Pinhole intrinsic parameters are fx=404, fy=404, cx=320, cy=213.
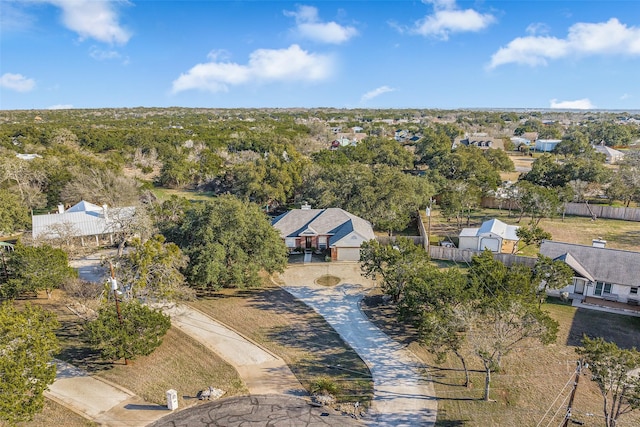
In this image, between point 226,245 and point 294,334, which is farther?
point 226,245

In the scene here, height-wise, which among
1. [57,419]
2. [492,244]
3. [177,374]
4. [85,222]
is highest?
[85,222]

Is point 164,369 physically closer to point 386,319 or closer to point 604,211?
point 386,319

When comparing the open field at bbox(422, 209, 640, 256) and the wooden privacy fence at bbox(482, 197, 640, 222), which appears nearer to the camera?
the open field at bbox(422, 209, 640, 256)

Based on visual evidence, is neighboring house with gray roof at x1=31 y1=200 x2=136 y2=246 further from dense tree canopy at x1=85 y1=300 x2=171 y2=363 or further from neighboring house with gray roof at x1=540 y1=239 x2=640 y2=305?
neighboring house with gray roof at x1=540 y1=239 x2=640 y2=305

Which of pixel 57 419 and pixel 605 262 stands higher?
pixel 605 262

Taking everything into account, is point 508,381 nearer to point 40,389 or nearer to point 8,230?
point 40,389

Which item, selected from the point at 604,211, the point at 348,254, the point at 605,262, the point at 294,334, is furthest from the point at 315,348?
the point at 604,211

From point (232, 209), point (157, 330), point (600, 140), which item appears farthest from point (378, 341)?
point (600, 140)

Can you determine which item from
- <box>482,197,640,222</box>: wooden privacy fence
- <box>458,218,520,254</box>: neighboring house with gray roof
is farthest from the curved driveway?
<box>482,197,640,222</box>: wooden privacy fence
